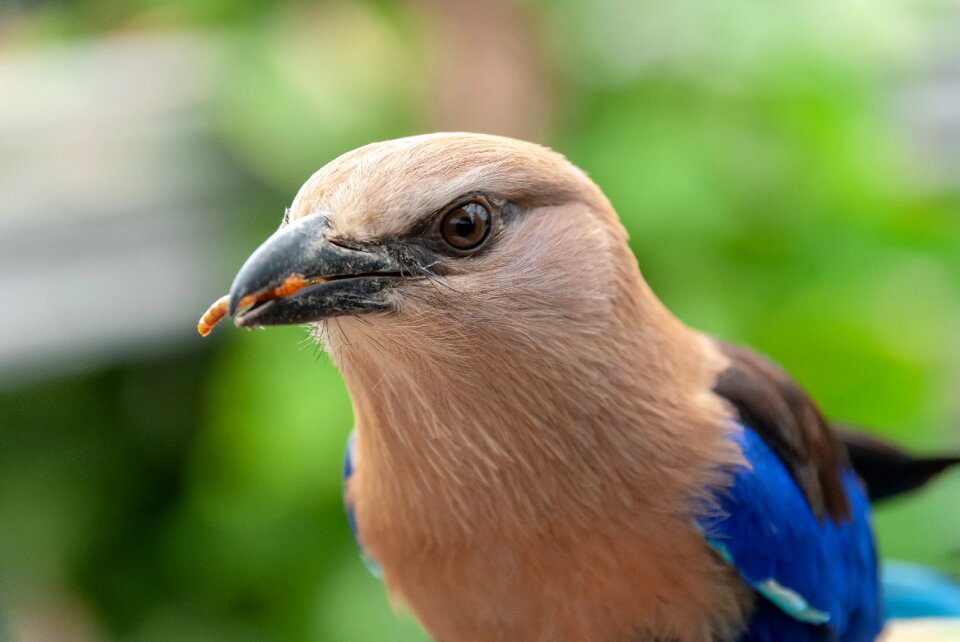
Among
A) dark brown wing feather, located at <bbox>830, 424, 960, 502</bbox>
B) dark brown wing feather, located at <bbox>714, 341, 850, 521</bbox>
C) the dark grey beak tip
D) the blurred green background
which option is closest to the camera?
the dark grey beak tip

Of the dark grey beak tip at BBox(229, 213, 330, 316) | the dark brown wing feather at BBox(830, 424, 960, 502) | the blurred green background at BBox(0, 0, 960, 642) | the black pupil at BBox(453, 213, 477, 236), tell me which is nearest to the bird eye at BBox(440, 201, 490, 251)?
the black pupil at BBox(453, 213, 477, 236)

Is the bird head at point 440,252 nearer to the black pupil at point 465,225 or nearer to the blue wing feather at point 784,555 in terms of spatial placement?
the black pupil at point 465,225

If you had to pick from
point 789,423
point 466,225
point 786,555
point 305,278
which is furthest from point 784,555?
point 305,278

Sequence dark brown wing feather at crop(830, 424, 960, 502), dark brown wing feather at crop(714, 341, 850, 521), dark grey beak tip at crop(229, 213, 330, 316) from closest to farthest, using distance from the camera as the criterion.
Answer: dark grey beak tip at crop(229, 213, 330, 316)
dark brown wing feather at crop(714, 341, 850, 521)
dark brown wing feather at crop(830, 424, 960, 502)

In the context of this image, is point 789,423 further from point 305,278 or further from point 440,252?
point 305,278

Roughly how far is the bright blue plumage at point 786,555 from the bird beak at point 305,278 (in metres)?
0.52

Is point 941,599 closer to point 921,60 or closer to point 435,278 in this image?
point 435,278

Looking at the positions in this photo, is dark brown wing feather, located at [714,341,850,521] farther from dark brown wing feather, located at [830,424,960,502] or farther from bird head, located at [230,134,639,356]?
bird head, located at [230,134,639,356]

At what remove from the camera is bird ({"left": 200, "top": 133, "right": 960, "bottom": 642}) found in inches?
44.5

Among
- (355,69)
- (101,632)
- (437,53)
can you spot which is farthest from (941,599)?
(101,632)

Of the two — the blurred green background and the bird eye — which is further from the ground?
the bird eye

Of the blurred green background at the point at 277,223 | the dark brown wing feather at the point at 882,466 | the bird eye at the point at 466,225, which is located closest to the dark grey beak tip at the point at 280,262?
the bird eye at the point at 466,225

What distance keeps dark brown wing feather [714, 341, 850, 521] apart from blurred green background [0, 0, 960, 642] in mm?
800

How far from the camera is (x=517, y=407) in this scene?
48.1 inches
